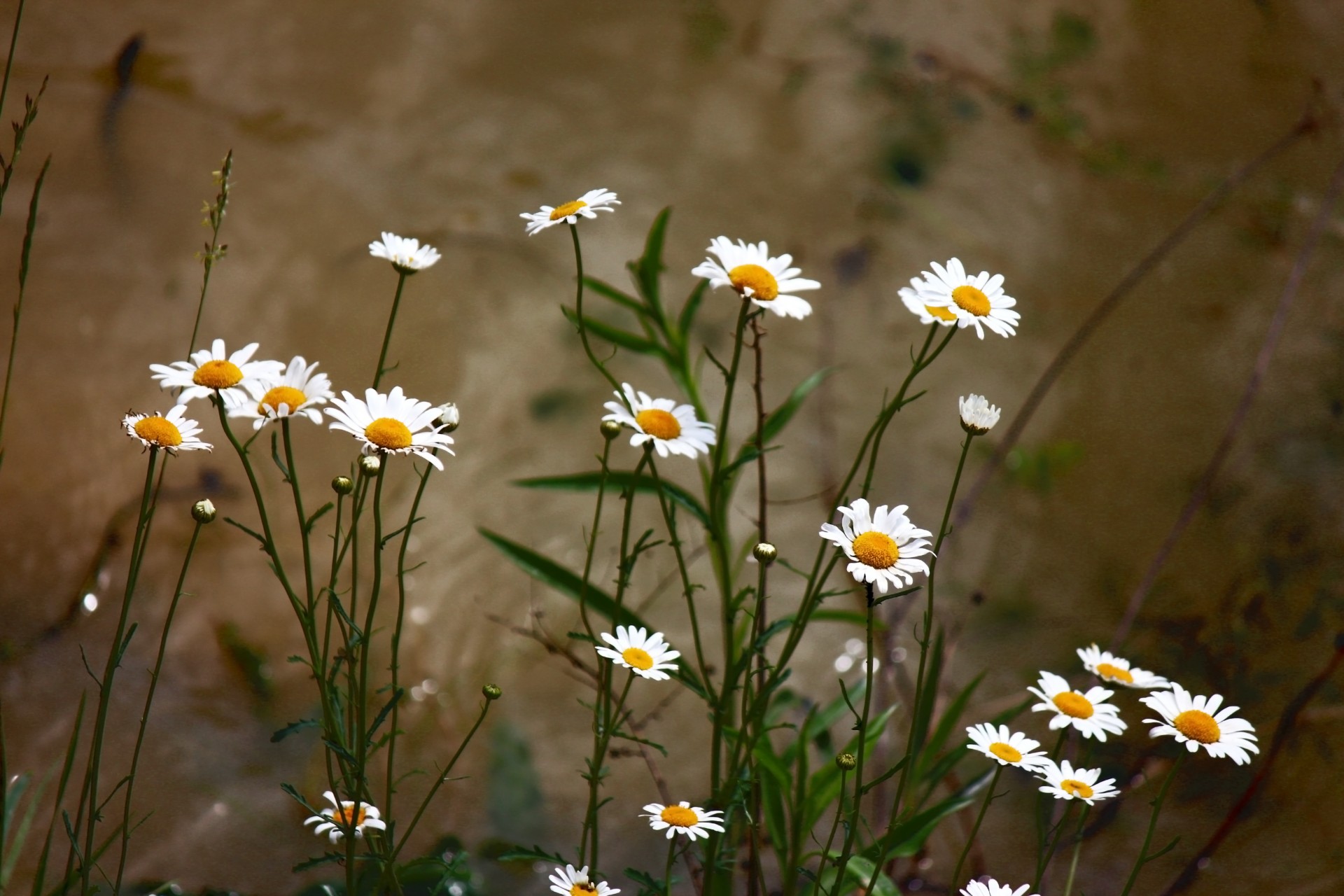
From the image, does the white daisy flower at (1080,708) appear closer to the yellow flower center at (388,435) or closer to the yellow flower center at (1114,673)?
the yellow flower center at (1114,673)

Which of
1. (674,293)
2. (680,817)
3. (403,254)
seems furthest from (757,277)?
(674,293)

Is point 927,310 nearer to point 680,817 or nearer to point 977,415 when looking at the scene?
point 977,415

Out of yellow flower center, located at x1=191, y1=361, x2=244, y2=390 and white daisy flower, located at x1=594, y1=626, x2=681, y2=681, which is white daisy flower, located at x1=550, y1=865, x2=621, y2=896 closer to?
white daisy flower, located at x1=594, y1=626, x2=681, y2=681

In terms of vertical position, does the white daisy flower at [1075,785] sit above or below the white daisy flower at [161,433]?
below

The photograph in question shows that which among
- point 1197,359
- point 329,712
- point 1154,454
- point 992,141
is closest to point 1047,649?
point 1154,454

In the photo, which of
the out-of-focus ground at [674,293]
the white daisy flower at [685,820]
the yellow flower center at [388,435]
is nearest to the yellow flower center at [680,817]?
the white daisy flower at [685,820]

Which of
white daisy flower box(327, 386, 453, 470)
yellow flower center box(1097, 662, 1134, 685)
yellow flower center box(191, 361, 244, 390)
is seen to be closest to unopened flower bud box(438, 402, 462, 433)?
white daisy flower box(327, 386, 453, 470)
